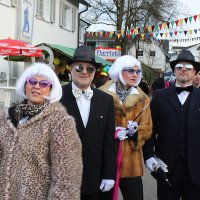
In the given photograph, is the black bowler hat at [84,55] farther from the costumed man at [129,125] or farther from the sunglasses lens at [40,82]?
the sunglasses lens at [40,82]

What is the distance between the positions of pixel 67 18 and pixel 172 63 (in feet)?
62.5

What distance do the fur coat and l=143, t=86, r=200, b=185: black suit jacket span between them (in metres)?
0.14

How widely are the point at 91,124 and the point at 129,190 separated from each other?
0.86 m

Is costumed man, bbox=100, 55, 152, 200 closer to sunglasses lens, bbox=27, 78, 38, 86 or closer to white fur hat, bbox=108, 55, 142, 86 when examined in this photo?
white fur hat, bbox=108, 55, 142, 86

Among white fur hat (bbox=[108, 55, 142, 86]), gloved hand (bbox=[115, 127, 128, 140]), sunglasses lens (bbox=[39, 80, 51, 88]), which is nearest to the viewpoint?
sunglasses lens (bbox=[39, 80, 51, 88])

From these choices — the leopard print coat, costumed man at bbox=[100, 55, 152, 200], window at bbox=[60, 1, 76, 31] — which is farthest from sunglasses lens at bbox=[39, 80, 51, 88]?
window at bbox=[60, 1, 76, 31]

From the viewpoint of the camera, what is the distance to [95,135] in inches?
130

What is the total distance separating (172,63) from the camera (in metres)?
3.87

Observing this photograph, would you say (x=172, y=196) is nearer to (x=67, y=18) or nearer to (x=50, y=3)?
(x=50, y=3)

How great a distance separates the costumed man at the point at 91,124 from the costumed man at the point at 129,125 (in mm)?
255

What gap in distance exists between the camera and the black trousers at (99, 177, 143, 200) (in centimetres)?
363

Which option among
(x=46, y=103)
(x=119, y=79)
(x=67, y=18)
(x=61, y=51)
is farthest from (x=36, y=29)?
(x=46, y=103)

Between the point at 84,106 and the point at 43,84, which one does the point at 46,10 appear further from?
the point at 43,84

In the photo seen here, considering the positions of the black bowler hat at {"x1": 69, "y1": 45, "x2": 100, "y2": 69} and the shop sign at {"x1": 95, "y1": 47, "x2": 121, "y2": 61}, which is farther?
the shop sign at {"x1": 95, "y1": 47, "x2": 121, "y2": 61}
